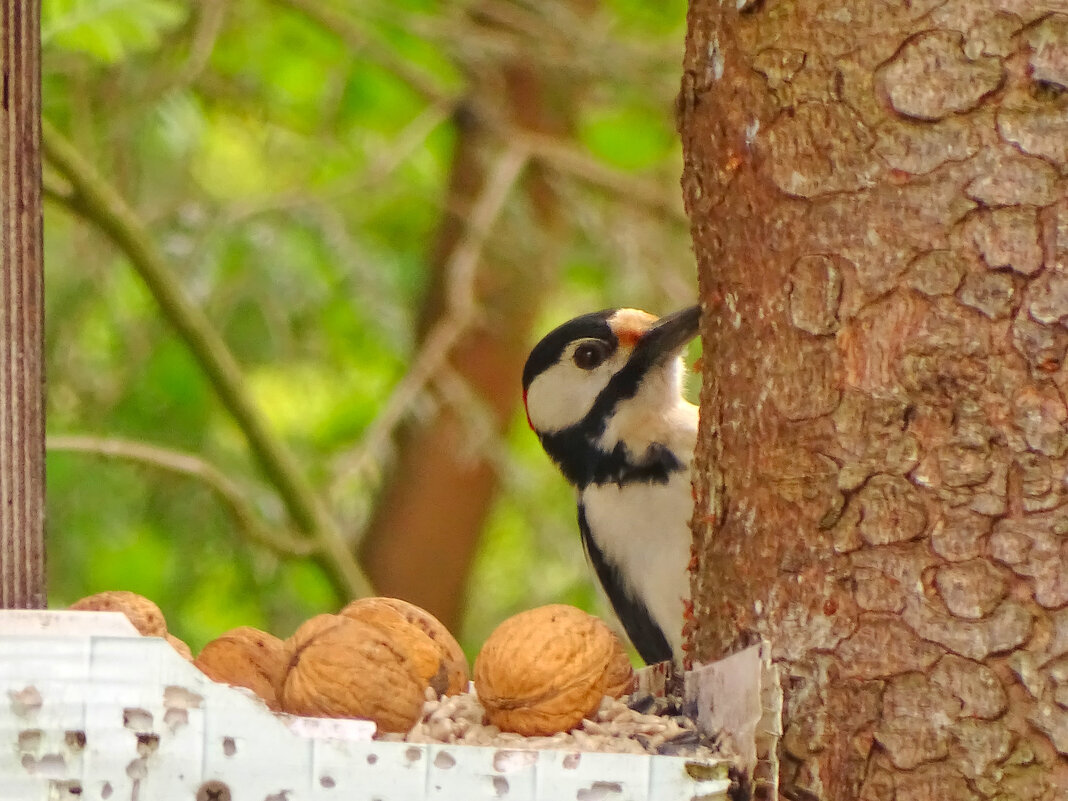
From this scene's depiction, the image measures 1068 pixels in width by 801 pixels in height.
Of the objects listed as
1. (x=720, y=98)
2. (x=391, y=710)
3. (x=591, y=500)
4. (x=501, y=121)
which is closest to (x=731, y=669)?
(x=391, y=710)

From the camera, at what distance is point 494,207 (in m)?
3.69

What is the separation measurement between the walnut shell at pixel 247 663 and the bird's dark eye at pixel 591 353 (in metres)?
1.32

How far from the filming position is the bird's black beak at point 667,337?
2.54m

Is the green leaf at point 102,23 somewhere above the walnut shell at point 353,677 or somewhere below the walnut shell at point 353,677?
above

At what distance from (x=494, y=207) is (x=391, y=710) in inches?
102

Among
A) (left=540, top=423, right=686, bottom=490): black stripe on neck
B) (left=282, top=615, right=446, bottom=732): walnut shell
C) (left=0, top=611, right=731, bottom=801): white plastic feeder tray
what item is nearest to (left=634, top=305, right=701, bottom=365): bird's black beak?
(left=540, top=423, right=686, bottom=490): black stripe on neck

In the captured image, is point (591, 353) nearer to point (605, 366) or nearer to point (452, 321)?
point (605, 366)

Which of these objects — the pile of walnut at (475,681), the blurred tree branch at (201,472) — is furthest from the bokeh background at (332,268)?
the pile of walnut at (475,681)

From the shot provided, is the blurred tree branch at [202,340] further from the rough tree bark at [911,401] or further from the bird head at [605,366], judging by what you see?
the rough tree bark at [911,401]

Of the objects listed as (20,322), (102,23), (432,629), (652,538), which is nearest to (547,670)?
(432,629)

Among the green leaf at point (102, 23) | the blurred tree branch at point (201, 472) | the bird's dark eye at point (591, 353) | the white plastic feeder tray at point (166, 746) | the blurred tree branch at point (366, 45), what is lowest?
the white plastic feeder tray at point (166, 746)

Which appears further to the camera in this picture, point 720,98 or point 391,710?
point 720,98

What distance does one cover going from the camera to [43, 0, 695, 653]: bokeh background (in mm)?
3273

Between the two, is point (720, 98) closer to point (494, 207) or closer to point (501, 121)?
point (494, 207)
